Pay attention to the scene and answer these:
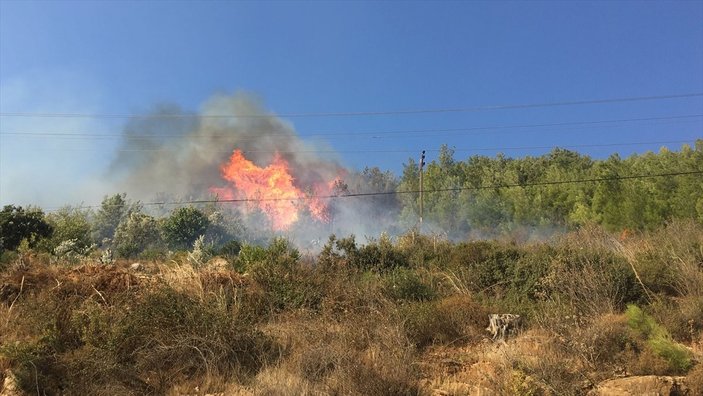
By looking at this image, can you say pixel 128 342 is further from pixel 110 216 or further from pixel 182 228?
pixel 110 216

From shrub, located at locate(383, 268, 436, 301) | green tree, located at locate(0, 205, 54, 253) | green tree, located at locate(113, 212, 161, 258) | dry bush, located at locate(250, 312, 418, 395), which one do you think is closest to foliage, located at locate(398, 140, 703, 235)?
shrub, located at locate(383, 268, 436, 301)

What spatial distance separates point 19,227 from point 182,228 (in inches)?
1042

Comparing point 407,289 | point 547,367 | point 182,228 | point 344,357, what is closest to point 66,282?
point 344,357

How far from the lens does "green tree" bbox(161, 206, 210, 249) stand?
56.4 meters

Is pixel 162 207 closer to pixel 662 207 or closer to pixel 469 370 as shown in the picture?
pixel 662 207

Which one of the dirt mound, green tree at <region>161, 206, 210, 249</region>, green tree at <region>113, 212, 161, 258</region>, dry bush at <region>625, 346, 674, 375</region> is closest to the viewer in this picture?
dry bush at <region>625, 346, 674, 375</region>

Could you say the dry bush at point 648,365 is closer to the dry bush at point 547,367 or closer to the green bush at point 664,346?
the green bush at point 664,346

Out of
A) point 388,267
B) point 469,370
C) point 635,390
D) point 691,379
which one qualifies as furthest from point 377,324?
point 388,267

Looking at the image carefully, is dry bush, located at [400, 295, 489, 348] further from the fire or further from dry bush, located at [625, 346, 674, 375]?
the fire

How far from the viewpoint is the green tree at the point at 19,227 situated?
29.8 meters

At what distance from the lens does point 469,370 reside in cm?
792

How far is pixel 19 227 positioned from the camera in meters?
30.5

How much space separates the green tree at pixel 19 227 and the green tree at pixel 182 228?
2375cm

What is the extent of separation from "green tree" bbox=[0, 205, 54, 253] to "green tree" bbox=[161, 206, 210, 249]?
935 inches
